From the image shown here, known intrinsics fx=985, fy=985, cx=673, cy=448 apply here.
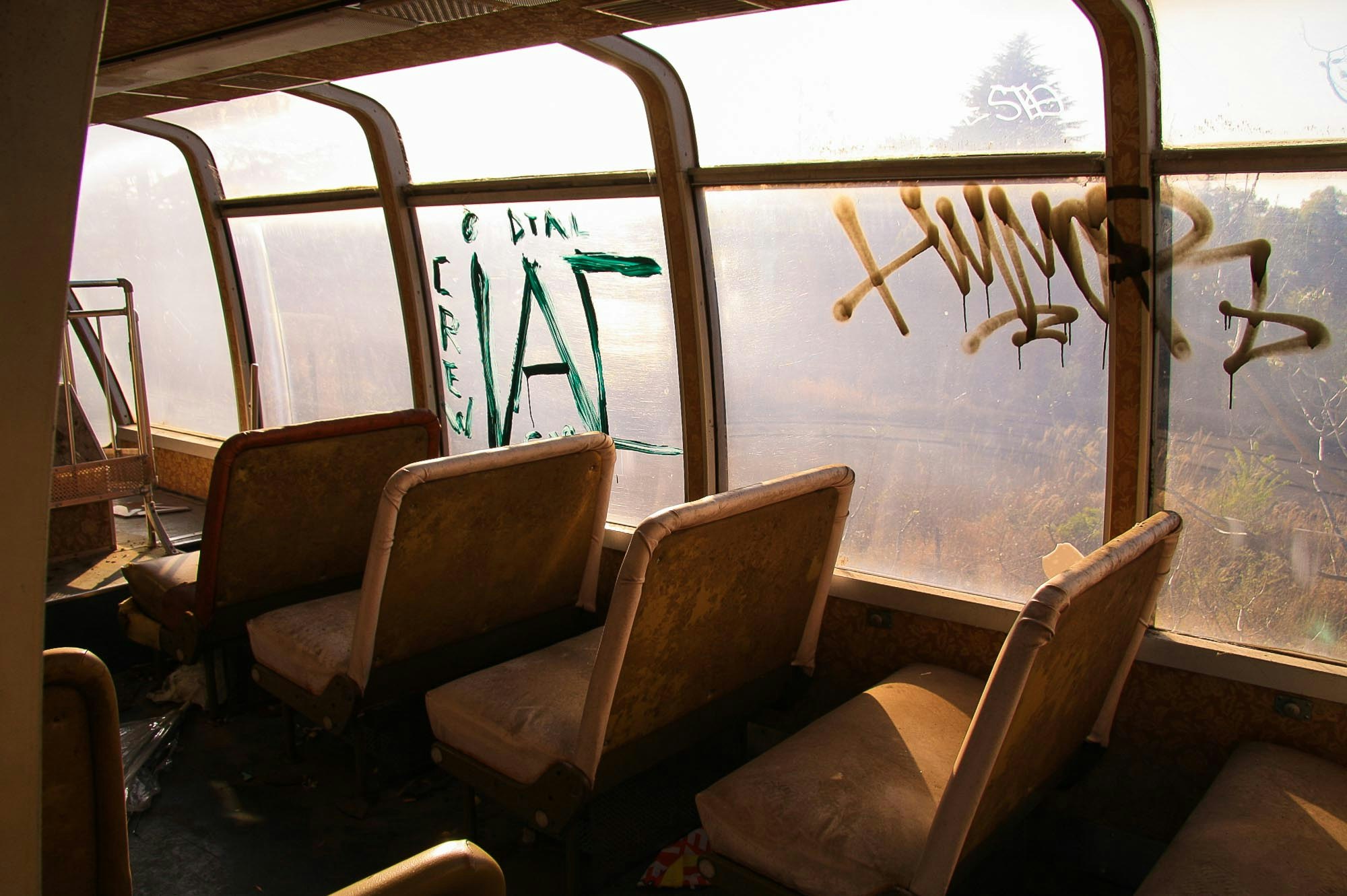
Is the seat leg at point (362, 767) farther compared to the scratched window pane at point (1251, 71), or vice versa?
the seat leg at point (362, 767)

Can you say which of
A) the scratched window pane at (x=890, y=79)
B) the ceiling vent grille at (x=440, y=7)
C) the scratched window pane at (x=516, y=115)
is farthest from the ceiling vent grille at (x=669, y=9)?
the scratched window pane at (x=516, y=115)

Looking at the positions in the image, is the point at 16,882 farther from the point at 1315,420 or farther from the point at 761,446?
the point at 761,446

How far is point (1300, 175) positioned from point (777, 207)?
1.77m

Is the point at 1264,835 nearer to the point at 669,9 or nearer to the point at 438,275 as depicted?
the point at 669,9

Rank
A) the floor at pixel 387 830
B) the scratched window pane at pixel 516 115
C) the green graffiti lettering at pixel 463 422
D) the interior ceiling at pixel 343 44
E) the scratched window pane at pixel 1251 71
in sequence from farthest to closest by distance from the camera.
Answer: the green graffiti lettering at pixel 463 422 → the scratched window pane at pixel 516 115 → the floor at pixel 387 830 → the interior ceiling at pixel 343 44 → the scratched window pane at pixel 1251 71

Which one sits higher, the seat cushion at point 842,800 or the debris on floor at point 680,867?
the seat cushion at point 842,800

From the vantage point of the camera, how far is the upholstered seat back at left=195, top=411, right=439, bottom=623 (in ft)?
11.9

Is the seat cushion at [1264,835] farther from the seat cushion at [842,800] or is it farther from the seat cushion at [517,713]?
the seat cushion at [517,713]

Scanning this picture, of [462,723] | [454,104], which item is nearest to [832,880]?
[462,723]

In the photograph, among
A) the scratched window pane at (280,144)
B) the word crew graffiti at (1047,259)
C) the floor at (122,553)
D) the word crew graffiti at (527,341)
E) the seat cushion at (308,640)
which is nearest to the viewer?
the word crew graffiti at (1047,259)

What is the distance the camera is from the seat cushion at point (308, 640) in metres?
3.36

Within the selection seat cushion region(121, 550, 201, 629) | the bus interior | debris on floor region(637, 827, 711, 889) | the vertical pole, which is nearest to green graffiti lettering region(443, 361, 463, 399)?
the bus interior

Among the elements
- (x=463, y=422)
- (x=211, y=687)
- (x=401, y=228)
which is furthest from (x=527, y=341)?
(x=211, y=687)

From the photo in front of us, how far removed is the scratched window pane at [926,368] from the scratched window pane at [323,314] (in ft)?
7.94
